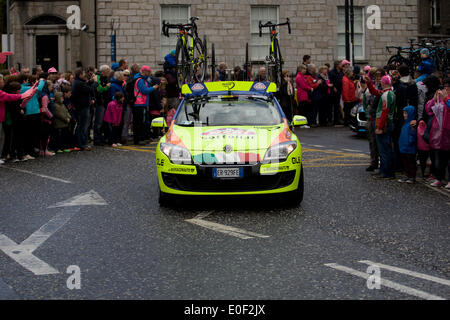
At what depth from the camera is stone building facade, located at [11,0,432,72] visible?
102 feet

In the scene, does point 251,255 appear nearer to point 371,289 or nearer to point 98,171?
point 371,289

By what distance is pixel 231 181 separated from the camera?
970 cm

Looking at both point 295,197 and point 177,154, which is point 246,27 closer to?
point 295,197

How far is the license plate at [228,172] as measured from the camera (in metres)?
9.62

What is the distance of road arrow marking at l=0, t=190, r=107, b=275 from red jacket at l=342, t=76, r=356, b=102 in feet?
45.1

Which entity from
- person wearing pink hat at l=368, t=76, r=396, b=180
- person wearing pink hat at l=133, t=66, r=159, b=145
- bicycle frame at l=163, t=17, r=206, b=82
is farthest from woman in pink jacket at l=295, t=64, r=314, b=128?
person wearing pink hat at l=368, t=76, r=396, b=180

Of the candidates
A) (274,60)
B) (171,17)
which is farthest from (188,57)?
(171,17)

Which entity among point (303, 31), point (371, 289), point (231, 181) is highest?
point (303, 31)

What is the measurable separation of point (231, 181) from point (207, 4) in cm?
2284

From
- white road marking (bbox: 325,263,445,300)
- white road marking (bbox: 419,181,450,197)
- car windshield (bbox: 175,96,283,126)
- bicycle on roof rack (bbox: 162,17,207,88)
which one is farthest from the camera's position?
bicycle on roof rack (bbox: 162,17,207,88)

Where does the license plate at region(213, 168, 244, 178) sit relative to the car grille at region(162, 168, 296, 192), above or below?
above

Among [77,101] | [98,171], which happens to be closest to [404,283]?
[98,171]

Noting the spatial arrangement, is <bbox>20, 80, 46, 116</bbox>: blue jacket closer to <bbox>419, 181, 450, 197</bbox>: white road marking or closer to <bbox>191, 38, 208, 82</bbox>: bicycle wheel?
<bbox>191, 38, 208, 82</bbox>: bicycle wheel

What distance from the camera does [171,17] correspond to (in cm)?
3139
